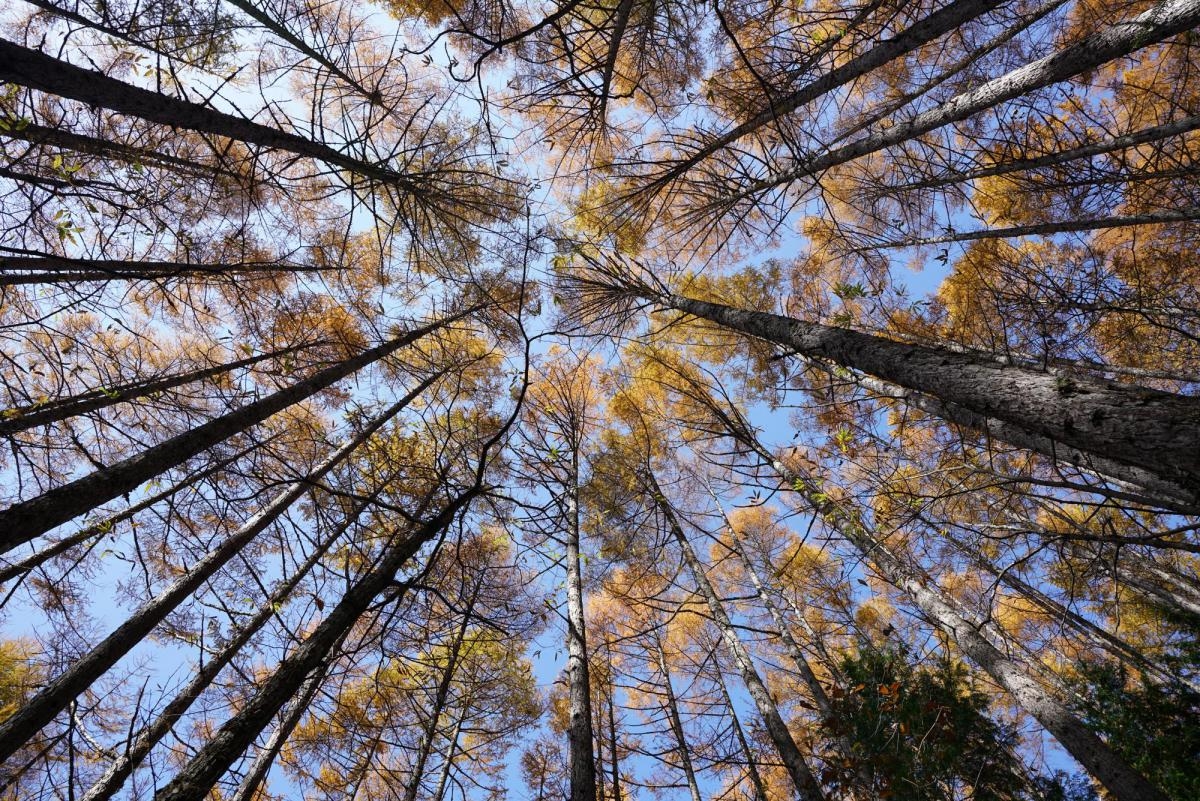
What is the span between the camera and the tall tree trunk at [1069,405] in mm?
1544

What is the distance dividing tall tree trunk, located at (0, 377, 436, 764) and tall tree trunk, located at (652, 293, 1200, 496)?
3.32 m

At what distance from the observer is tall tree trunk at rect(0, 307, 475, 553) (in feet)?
8.38

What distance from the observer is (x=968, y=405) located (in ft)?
7.26

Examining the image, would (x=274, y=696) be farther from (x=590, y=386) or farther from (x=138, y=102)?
(x=590, y=386)

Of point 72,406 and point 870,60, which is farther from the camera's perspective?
point 870,60

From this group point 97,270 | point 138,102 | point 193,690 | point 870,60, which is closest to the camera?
point 138,102

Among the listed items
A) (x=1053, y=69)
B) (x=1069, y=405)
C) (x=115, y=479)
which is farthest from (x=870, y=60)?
(x=115, y=479)

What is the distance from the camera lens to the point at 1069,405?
179 centimetres

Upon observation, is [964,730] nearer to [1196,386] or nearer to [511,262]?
[1196,386]

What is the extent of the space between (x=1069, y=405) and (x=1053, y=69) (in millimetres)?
3457

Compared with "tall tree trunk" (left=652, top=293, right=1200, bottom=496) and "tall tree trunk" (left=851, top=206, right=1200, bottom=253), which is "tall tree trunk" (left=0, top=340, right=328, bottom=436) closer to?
"tall tree trunk" (left=652, top=293, right=1200, bottom=496)

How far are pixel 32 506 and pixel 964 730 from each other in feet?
29.7

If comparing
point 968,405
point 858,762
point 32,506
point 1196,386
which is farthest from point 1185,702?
point 32,506

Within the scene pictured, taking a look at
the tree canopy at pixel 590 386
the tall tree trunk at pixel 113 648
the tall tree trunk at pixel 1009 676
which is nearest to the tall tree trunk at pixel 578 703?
the tree canopy at pixel 590 386
